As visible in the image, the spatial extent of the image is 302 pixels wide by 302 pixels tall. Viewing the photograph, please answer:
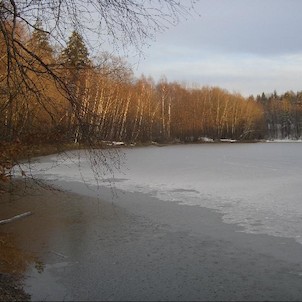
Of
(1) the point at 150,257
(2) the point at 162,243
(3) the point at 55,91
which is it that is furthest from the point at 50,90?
(2) the point at 162,243

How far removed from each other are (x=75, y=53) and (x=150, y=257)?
11.4ft

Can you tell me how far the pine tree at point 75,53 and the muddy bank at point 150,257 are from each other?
106 inches

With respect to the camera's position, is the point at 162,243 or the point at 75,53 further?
the point at 162,243

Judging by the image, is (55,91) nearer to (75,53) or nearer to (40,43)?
(40,43)

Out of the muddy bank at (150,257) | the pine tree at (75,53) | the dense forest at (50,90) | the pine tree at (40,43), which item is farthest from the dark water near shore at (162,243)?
the pine tree at (40,43)

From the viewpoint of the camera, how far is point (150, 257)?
6355mm

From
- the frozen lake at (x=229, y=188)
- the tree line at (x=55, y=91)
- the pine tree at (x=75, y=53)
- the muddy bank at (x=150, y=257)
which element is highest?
the pine tree at (x=75, y=53)

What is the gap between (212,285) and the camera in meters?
5.26

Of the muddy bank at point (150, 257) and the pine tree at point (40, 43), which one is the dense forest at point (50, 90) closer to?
the pine tree at point (40, 43)

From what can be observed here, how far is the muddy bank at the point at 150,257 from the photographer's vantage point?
5.12 meters

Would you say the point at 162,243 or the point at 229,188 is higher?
the point at 229,188

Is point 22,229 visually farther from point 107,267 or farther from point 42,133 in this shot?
point 42,133

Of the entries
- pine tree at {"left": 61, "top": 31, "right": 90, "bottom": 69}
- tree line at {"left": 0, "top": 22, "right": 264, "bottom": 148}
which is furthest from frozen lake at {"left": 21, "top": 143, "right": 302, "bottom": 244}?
pine tree at {"left": 61, "top": 31, "right": 90, "bottom": 69}

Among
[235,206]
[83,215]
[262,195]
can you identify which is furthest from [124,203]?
[262,195]
